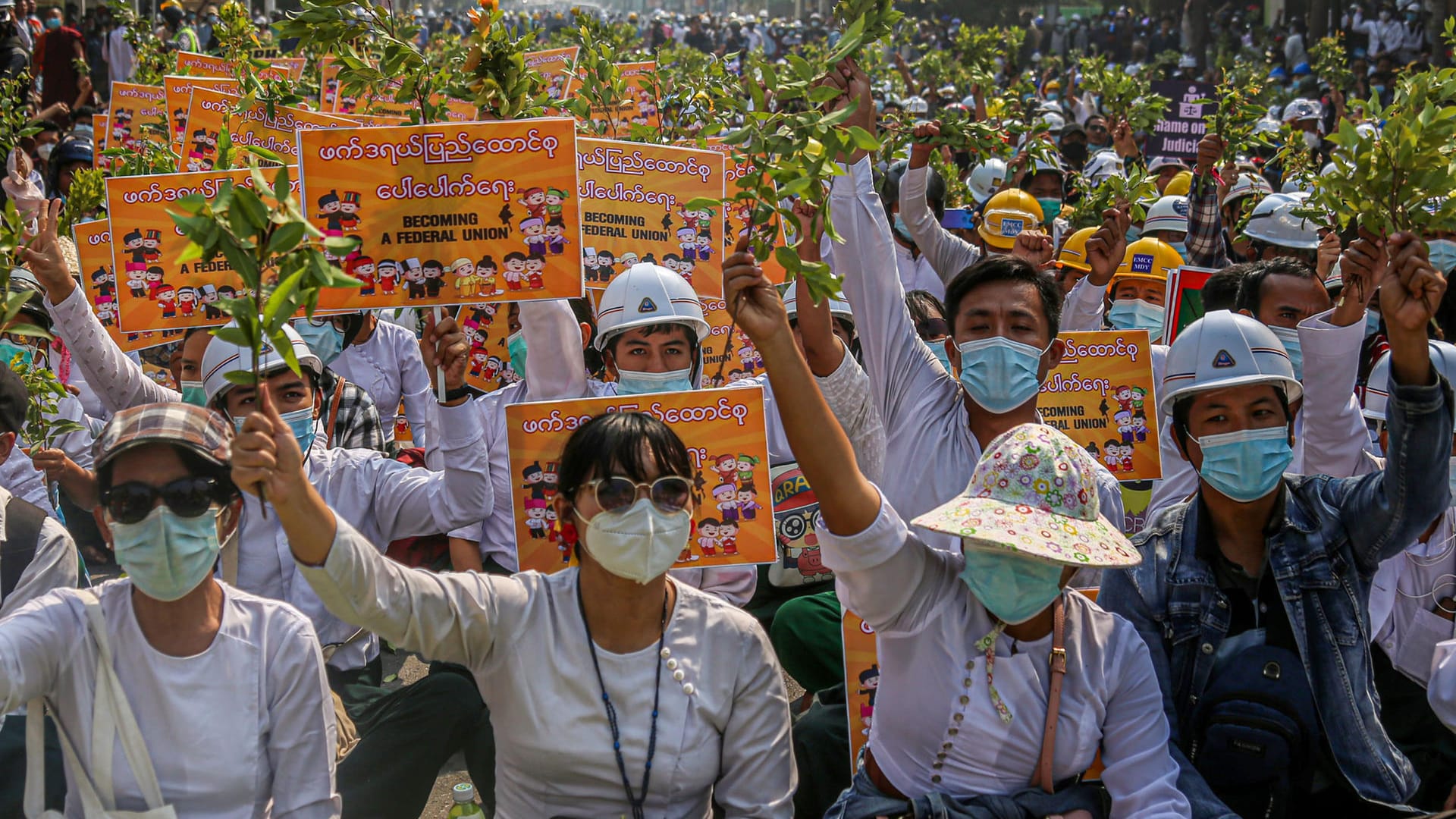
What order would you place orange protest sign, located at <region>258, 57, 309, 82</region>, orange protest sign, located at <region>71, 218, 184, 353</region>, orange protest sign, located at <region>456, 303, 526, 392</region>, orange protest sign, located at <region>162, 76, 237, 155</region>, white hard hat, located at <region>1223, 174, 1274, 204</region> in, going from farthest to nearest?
white hard hat, located at <region>1223, 174, 1274, 204</region> < orange protest sign, located at <region>258, 57, 309, 82</region> < orange protest sign, located at <region>162, 76, 237, 155</region> < orange protest sign, located at <region>456, 303, 526, 392</region> < orange protest sign, located at <region>71, 218, 184, 353</region>

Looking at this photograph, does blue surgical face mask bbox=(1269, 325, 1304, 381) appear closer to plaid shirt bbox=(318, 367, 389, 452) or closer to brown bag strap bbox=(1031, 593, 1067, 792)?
brown bag strap bbox=(1031, 593, 1067, 792)

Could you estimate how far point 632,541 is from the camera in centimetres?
321

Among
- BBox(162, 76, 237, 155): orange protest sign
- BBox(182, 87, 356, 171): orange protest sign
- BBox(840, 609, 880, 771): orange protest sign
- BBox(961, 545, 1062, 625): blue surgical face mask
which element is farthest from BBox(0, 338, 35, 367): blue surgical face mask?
BBox(961, 545, 1062, 625): blue surgical face mask

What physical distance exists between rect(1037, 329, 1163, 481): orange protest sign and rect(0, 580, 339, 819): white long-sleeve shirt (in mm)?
2934

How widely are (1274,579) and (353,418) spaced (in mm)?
3262

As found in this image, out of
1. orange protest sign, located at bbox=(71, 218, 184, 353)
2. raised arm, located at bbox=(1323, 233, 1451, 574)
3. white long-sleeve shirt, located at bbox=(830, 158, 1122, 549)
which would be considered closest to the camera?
raised arm, located at bbox=(1323, 233, 1451, 574)

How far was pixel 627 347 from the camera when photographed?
4844 mm

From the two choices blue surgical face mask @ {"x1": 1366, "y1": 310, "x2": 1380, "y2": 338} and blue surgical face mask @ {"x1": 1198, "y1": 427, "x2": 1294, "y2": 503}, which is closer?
blue surgical face mask @ {"x1": 1198, "y1": 427, "x2": 1294, "y2": 503}

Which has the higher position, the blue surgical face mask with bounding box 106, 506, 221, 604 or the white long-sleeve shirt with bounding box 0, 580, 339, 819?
the blue surgical face mask with bounding box 106, 506, 221, 604

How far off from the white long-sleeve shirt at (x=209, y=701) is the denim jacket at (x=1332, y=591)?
1.97 m

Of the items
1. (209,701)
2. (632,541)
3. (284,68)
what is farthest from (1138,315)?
(284,68)

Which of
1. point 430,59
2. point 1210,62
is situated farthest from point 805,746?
point 1210,62

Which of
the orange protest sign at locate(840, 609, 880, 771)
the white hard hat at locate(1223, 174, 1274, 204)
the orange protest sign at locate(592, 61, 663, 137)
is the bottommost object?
the orange protest sign at locate(840, 609, 880, 771)

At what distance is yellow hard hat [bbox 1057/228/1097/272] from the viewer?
23.4 feet
